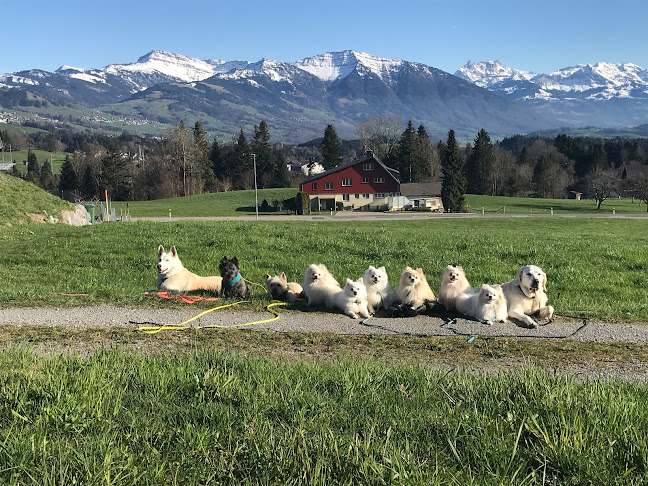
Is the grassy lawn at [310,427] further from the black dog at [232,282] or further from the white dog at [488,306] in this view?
the black dog at [232,282]

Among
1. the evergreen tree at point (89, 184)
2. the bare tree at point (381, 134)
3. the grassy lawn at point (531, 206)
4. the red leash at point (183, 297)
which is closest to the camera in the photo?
the red leash at point (183, 297)

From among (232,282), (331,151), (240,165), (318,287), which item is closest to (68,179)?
(240,165)

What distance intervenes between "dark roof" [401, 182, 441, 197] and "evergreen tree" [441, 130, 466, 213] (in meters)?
6.03

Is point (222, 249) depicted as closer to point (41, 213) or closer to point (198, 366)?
point (198, 366)

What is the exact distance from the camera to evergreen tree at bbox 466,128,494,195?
416 ft

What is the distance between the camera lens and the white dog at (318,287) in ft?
32.4

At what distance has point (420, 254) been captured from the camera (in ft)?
52.6

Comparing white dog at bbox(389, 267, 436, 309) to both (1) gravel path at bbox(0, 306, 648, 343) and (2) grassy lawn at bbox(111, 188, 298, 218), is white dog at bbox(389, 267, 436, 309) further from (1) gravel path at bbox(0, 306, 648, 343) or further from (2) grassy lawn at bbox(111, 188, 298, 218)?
(2) grassy lawn at bbox(111, 188, 298, 218)

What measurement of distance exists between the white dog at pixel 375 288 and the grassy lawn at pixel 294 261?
214 cm

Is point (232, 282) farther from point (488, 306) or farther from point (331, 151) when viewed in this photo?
point (331, 151)

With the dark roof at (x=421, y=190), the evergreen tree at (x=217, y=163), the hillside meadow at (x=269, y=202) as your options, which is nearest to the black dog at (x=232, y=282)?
the hillside meadow at (x=269, y=202)

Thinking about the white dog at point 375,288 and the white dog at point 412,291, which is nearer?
the white dog at point 412,291

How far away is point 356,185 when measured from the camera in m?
105

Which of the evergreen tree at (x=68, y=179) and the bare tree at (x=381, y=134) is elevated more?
the bare tree at (x=381, y=134)
